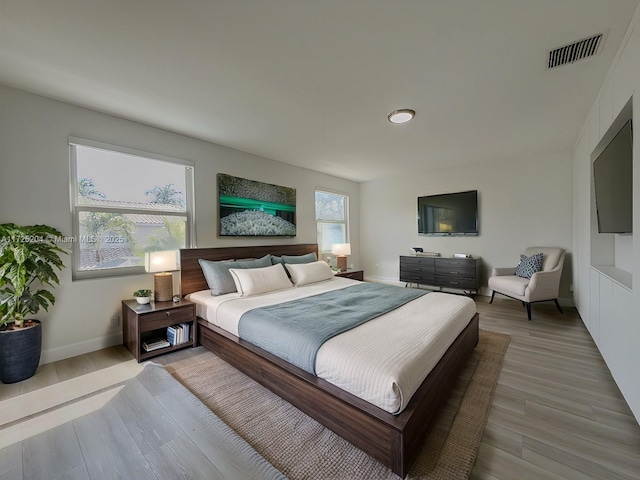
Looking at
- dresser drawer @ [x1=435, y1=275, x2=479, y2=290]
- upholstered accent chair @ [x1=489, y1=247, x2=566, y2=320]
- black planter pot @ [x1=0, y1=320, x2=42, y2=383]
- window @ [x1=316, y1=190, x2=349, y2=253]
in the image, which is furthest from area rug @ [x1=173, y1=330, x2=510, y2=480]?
window @ [x1=316, y1=190, x2=349, y2=253]

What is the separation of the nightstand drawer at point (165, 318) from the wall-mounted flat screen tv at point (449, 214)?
4.63 meters

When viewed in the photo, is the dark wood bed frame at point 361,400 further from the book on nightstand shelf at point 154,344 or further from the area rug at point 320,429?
the book on nightstand shelf at point 154,344

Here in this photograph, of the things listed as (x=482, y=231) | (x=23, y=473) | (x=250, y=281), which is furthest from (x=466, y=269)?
(x=23, y=473)

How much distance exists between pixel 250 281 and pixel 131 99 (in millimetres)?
2163

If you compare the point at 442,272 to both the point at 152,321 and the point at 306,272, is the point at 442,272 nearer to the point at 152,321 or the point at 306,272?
the point at 306,272

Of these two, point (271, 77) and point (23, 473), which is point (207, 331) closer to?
point (23, 473)

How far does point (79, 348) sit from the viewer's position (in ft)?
8.78

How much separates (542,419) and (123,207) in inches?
165

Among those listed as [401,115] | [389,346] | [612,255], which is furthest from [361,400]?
[612,255]

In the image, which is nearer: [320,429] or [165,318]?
[320,429]

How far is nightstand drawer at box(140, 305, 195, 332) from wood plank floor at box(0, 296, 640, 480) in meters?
0.34

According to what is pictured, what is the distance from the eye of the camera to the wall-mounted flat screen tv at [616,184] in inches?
72.9

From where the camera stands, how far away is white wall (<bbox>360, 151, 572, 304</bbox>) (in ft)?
14.0

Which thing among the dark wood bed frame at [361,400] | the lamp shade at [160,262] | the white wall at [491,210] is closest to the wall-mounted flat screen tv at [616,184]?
the dark wood bed frame at [361,400]
